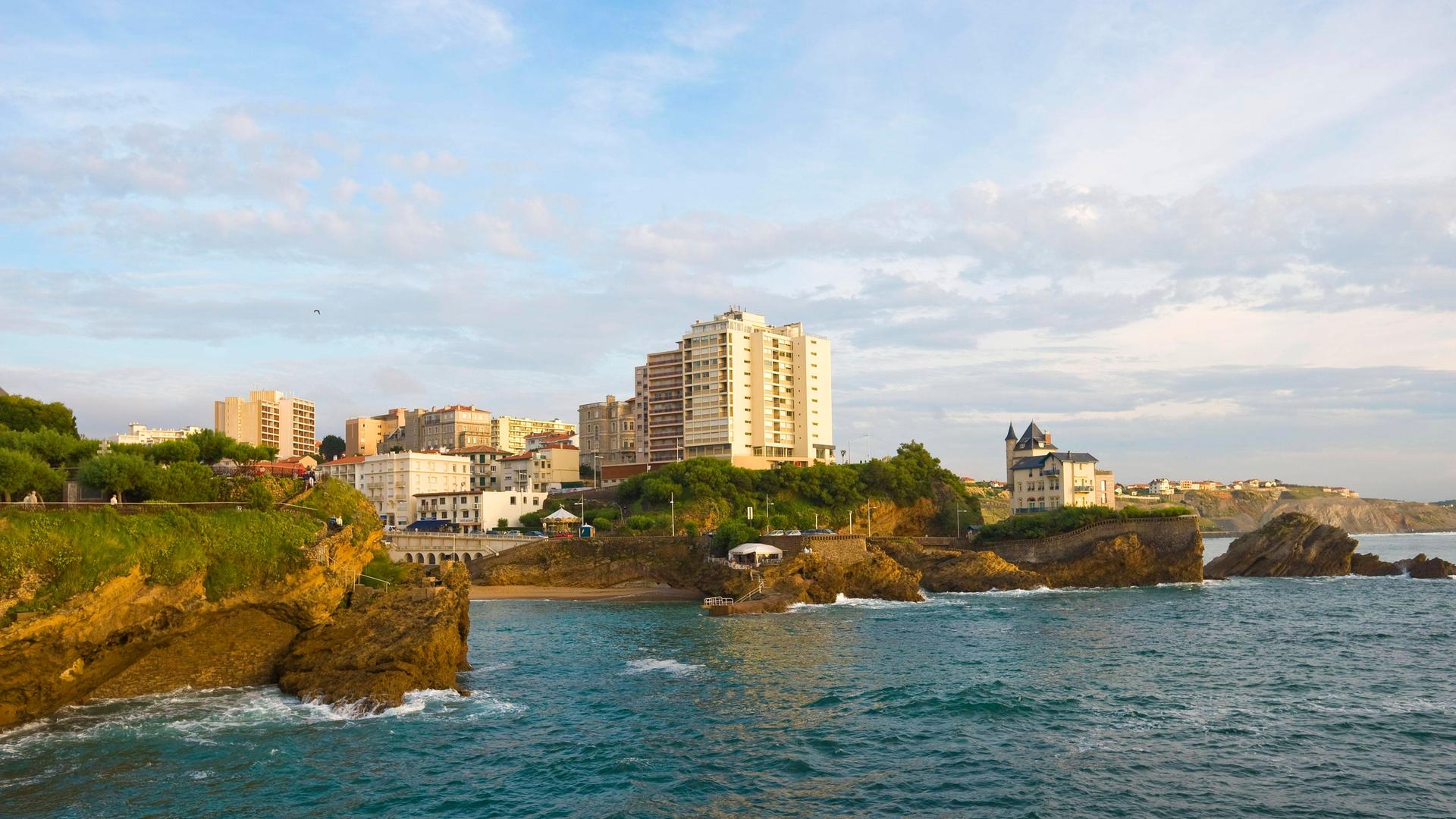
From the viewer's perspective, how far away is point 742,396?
465 feet

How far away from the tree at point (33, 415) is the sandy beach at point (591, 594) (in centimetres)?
3645

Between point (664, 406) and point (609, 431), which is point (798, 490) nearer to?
point (664, 406)

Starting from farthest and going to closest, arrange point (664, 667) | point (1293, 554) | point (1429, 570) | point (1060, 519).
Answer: point (1293, 554) → point (1060, 519) → point (1429, 570) → point (664, 667)

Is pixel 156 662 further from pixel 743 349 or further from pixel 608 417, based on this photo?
pixel 608 417

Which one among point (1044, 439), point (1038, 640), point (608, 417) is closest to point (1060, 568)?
point (1044, 439)

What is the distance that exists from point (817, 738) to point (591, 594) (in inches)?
2379

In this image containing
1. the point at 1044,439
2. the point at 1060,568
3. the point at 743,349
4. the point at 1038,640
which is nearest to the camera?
the point at 1038,640

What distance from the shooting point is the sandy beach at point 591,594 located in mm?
82812

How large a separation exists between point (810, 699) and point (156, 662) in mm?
23875

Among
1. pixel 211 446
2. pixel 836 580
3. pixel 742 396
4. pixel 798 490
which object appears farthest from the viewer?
pixel 742 396

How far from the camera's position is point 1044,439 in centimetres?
12500

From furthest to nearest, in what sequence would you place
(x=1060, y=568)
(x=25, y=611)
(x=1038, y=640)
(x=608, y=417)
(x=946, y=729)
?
(x=608, y=417) → (x=1060, y=568) → (x=1038, y=640) → (x=946, y=729) → (x=25, y=611)

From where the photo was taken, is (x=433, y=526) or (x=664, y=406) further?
(x=664, y=406)

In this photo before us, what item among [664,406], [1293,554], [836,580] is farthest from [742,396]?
[1293,554]
